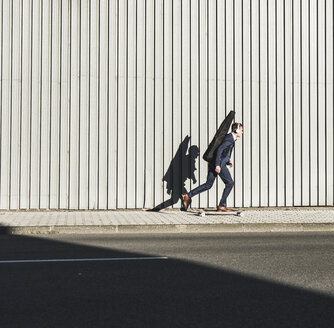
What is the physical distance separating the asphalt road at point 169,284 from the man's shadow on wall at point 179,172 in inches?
177

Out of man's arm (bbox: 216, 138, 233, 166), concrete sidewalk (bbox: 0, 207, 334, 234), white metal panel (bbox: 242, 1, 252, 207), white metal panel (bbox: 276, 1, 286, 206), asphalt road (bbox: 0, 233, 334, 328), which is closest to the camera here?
asphalt road (bbox: 0, 233, 334, 328)

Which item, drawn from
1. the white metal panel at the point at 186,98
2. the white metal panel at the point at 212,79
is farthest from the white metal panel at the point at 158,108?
the white metal panel at the point at 212,79

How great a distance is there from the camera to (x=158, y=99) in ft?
42.4

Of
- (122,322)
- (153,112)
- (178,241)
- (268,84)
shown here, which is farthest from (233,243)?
(268,84)

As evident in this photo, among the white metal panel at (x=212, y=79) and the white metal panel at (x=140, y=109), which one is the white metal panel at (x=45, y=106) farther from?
the white metal panel at (x=212, y=79)

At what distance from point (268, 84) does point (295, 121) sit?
1166mm

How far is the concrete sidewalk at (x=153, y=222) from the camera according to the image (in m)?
9.70

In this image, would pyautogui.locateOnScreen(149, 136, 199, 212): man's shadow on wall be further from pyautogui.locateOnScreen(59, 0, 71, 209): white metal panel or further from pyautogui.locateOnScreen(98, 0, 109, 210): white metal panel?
pyautogui.locateOnScreen(59, 0, 71, 209): white metal panel

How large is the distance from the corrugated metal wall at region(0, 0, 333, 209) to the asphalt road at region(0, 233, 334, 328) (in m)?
4.30

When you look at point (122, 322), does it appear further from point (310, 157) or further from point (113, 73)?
point (310, 157)

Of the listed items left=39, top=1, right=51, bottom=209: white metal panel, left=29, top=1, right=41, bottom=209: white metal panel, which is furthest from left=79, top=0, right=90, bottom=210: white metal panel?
left=29, top=1, right=41, bottom=209: white metal panel

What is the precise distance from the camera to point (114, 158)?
12727 millimetres

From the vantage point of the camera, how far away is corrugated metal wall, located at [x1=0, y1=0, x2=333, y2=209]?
12.6 m

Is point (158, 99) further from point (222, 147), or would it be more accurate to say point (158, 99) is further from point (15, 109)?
point (15, 109)
